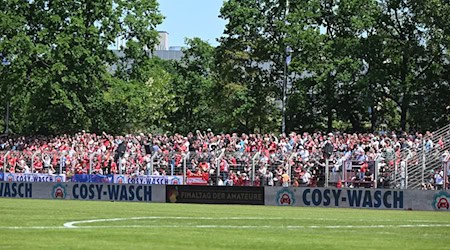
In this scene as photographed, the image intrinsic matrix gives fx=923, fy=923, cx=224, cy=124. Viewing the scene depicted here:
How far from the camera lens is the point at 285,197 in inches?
1556

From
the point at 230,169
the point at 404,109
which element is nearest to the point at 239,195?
the point at 230,169

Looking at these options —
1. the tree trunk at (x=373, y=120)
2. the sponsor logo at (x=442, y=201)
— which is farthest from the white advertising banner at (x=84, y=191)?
the tree trunk at (x=373, y=120)

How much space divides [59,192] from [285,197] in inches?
475

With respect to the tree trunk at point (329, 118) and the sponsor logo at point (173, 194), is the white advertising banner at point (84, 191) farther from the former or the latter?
the tree trunk at point (329, 118)

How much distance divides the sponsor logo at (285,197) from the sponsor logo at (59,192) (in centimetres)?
1139

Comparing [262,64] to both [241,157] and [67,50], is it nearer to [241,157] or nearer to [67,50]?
[67,50]

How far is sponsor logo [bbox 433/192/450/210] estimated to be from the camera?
3534 centimetres

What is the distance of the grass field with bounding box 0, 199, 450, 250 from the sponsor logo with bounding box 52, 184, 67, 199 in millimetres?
17614

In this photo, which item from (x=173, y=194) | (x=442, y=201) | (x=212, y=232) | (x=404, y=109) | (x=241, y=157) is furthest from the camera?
(x=404, y=109)

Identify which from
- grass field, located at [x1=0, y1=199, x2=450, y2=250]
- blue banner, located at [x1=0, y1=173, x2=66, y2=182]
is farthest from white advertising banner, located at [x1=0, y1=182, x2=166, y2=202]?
grass field, located at [x1=0, y1=199, x2=450, y2=250]

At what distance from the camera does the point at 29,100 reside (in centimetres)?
6988

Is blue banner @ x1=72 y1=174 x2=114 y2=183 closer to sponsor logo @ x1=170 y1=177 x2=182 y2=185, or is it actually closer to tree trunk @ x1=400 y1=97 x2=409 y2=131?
sponsor logo @ x1=170 y1=177 x2=182 y2=185

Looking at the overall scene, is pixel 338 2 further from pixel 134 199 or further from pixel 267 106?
pixel 134 199

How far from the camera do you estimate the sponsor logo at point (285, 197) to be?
129 ft
